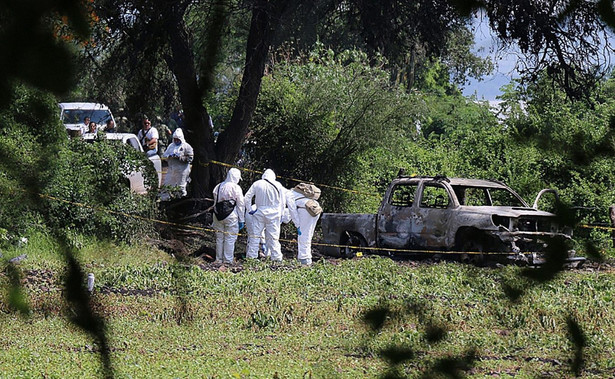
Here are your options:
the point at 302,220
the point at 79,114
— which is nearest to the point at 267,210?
the point at 302,220

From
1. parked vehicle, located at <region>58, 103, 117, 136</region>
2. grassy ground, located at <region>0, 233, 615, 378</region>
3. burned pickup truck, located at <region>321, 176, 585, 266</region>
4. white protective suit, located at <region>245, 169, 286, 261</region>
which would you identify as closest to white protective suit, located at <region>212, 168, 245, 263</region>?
white protective suit, located at <region>245, 169, 286, 261</region>

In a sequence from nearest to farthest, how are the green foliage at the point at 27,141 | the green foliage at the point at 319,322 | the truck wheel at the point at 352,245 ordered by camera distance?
the green foliage at the point at 27,141, the green foliage at the point at 319,322, the truck wheel at the point at 352,245

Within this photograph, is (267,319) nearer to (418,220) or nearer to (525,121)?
(418,220)

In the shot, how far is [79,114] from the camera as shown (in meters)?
1.23

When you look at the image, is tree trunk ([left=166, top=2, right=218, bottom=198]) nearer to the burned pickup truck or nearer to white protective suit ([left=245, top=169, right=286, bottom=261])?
the burned pickup truck

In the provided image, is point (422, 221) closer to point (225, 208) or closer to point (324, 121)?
point (225, 208)

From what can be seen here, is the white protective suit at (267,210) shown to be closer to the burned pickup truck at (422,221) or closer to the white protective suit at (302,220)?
the white protective suit at (302,220)

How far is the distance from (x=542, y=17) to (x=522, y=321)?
22.2 inches

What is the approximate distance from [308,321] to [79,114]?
7.42m

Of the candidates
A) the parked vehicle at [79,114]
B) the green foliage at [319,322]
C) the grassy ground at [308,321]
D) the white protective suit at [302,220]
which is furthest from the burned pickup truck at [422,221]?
the parked vehicle at [79,114]

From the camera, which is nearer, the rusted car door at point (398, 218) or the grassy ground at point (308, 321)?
the grassy ground at point (308, 321)

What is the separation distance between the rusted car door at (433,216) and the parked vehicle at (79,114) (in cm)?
1189

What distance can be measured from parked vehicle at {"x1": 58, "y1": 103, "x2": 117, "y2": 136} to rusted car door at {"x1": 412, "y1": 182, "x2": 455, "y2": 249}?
11894 mm

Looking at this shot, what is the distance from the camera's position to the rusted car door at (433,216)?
13312 mm
